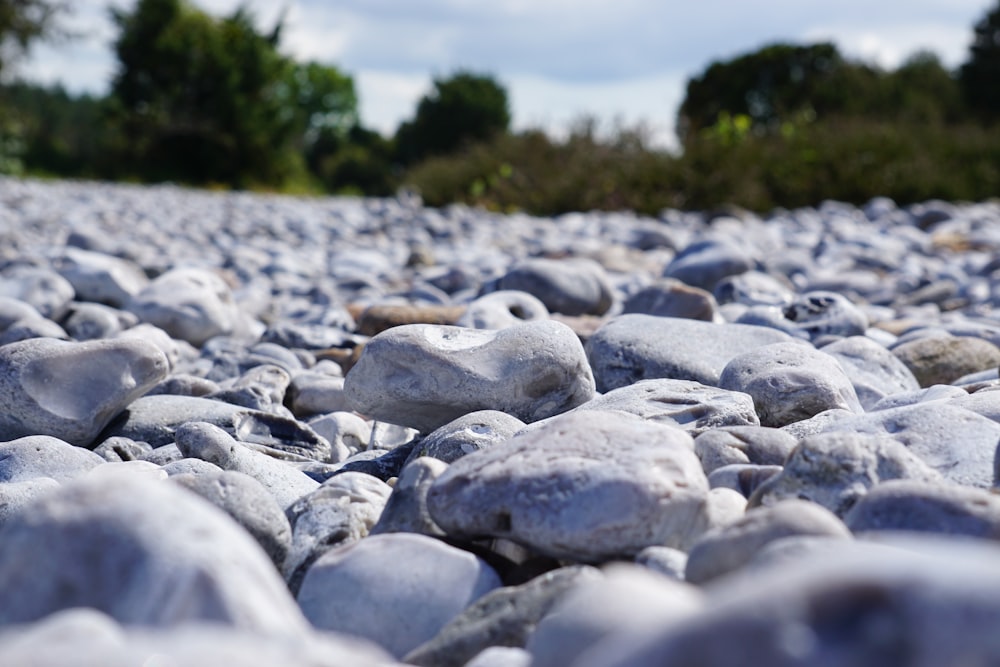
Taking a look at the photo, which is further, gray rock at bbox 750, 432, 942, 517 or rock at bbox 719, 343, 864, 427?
rock at bbox 719, 343, 864, 427

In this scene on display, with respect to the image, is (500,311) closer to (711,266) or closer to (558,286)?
(558,286)

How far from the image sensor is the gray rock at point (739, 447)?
1565mm

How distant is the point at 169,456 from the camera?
6.37 ft

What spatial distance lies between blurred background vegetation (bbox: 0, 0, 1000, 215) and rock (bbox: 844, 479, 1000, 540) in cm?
903

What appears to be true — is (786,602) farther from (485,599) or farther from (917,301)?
(917,301)

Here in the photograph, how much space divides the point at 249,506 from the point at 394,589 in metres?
0.28

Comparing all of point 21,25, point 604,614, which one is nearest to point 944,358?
point 604,614

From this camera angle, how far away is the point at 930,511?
3.78 ft

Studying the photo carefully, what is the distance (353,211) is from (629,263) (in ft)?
22.5

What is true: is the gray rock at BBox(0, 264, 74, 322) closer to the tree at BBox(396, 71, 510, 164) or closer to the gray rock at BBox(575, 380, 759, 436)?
the gray rock at BBox(575, 380, 759, 436)

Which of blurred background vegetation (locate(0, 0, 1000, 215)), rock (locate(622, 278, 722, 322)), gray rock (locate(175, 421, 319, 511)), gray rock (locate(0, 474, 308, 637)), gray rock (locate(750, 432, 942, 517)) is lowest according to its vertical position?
gray rock (locate(175, 421, 319, 511))

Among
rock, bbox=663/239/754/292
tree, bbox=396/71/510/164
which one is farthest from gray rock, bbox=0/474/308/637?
tree, bbox=396/71/510/164

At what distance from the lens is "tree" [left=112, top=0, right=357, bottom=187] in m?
25.9

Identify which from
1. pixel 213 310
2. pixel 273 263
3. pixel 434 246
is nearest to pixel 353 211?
pixel 434 246
